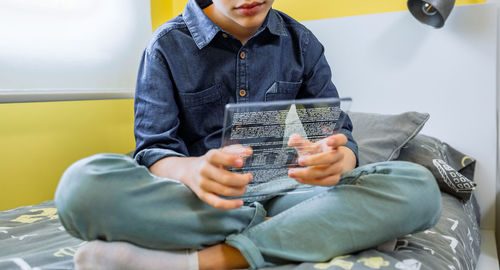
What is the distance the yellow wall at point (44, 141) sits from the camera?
55.8 inches

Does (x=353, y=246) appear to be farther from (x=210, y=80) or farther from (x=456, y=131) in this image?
(x=456, y=131)

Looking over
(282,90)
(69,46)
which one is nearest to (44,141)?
(69,46)

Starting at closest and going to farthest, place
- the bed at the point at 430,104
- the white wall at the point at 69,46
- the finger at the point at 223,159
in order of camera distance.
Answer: the finger at the point at 223,159 < the bed at the point at 430,104 < the white wall at the point at 69,46

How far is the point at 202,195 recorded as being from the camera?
66cm

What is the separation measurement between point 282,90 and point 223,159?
1.42 feet

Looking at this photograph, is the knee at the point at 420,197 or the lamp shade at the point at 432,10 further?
the lamp shade at the point at 432,10

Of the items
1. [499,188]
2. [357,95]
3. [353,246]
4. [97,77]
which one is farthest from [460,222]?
[97,77]

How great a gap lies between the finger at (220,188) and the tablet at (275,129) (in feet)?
0.10

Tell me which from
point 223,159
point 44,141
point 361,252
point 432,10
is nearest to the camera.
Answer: point 223,159

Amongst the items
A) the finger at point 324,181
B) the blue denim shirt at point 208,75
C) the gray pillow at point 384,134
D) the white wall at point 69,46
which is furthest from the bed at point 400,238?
the white wall at point 69,46

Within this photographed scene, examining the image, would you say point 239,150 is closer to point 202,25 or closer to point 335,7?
point 202,25

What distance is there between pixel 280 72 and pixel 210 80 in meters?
0.16

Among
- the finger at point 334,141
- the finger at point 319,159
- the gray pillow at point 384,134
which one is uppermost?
the finger at point 334,141

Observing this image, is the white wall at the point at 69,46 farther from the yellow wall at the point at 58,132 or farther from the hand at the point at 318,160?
the hand at the point at 318,160
